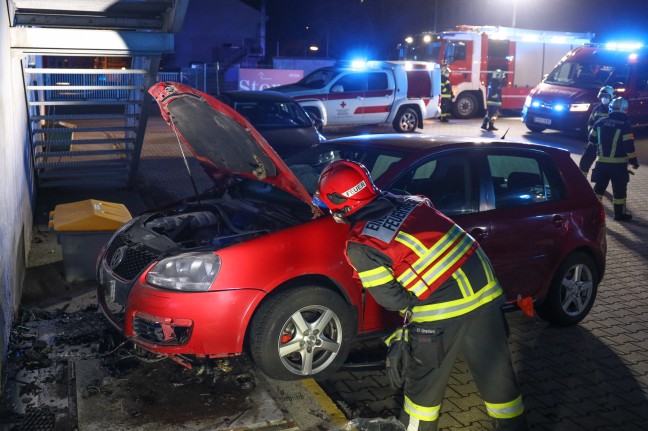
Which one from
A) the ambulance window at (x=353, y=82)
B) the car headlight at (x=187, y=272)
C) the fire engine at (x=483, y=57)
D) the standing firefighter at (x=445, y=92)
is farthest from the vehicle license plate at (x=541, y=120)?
the car headlight at (x=187, y=272)

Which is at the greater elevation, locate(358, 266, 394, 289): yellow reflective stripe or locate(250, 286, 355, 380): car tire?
locate(358, 266, 394, 289): yellow reflective stripe

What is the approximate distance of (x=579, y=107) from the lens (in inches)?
727

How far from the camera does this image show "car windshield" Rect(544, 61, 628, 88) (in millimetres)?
19562

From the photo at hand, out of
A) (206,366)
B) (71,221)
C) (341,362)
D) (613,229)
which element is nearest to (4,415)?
(206,366)

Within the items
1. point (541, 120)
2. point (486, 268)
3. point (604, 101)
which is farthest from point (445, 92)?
point (486, 268)

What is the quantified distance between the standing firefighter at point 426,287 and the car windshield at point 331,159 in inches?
66.2

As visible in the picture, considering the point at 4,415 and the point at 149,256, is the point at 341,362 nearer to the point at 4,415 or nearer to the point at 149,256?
the point at 149,256

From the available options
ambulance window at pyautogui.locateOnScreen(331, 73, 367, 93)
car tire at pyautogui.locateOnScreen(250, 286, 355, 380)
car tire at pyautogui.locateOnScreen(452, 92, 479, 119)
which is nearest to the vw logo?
car tire at pyautogui.locateOnScreen(250, 286, 355, 380)

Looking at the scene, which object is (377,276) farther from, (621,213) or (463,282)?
(621,213)

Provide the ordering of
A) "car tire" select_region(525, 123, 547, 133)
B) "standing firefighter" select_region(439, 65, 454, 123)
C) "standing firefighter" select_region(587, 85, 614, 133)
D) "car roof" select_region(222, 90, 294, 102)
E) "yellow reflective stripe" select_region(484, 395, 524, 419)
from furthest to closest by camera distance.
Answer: "standing firefighter" select_region(439, 65, 454, 123) < "car tire" select_region(525, 123, 547, 133) < "car roof" select_region(222, 90, 294, 102) < "standing firefighter" select_region(587, 85, 614, 133) < "yellow reflective stripe" select_region(484, 395, 524, 419)

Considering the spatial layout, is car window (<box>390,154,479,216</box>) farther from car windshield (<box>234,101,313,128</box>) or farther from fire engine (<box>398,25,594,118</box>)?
fire engine (<box>398,25,594,118</box>)

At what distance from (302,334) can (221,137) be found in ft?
4.98

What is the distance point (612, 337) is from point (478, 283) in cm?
279

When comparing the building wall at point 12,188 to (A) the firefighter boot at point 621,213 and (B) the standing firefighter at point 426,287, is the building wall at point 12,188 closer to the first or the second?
(B) the standing firefighter at point 426,287
